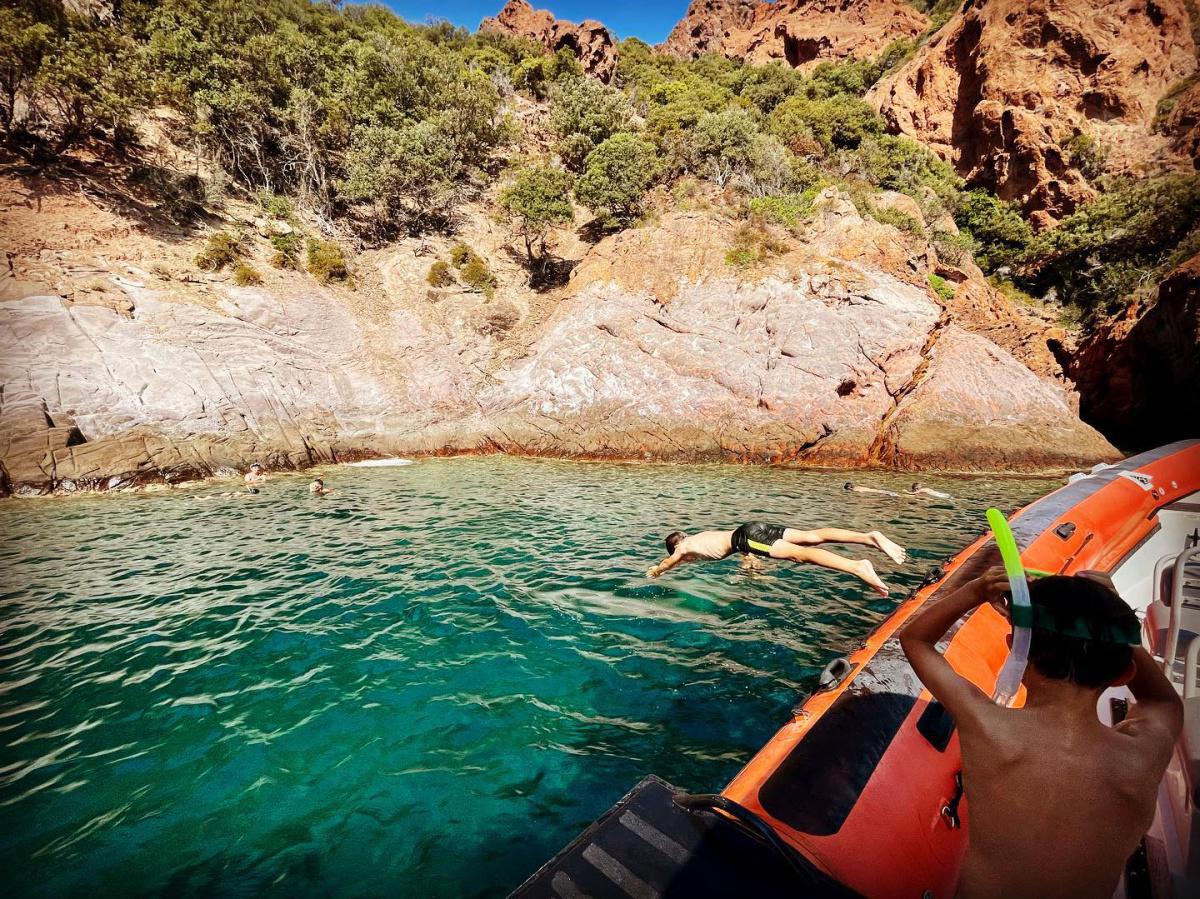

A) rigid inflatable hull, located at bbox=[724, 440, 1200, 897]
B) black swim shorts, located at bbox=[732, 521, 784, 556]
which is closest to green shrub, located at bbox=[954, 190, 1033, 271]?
black swim shorts, located at bbox=[732, 521, 784, 556]

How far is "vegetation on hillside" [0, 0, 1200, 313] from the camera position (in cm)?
1927

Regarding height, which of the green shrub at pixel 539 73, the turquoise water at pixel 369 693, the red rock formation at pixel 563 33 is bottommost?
the turquoise water at pixel 369 693

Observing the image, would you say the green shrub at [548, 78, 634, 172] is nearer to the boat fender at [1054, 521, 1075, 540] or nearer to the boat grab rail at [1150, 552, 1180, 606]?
the boat fender at [1054, 521, 1075, 540]

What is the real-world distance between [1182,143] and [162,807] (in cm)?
4165

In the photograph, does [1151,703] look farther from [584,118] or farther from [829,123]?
[829,123]

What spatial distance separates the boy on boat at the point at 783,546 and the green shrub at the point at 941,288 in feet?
57.8

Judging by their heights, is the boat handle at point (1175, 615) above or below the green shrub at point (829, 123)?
below

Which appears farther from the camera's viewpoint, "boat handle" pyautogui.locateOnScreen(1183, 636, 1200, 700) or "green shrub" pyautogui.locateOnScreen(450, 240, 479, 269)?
"green shrub" pyautogui.locateOnScreen(450, 240, 479, 269)

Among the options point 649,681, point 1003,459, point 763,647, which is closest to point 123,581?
point 649,681

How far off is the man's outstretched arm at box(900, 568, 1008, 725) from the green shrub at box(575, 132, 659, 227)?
25.6 meters

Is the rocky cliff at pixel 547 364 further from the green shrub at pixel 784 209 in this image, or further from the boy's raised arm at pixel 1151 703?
→ the boy's raised arm at pixel 1151 703

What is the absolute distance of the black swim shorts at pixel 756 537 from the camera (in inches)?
232

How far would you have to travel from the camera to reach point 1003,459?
14398 mm

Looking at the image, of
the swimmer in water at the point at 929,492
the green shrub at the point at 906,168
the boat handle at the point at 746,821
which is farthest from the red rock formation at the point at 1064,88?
the boat handle at the point at 746,821
